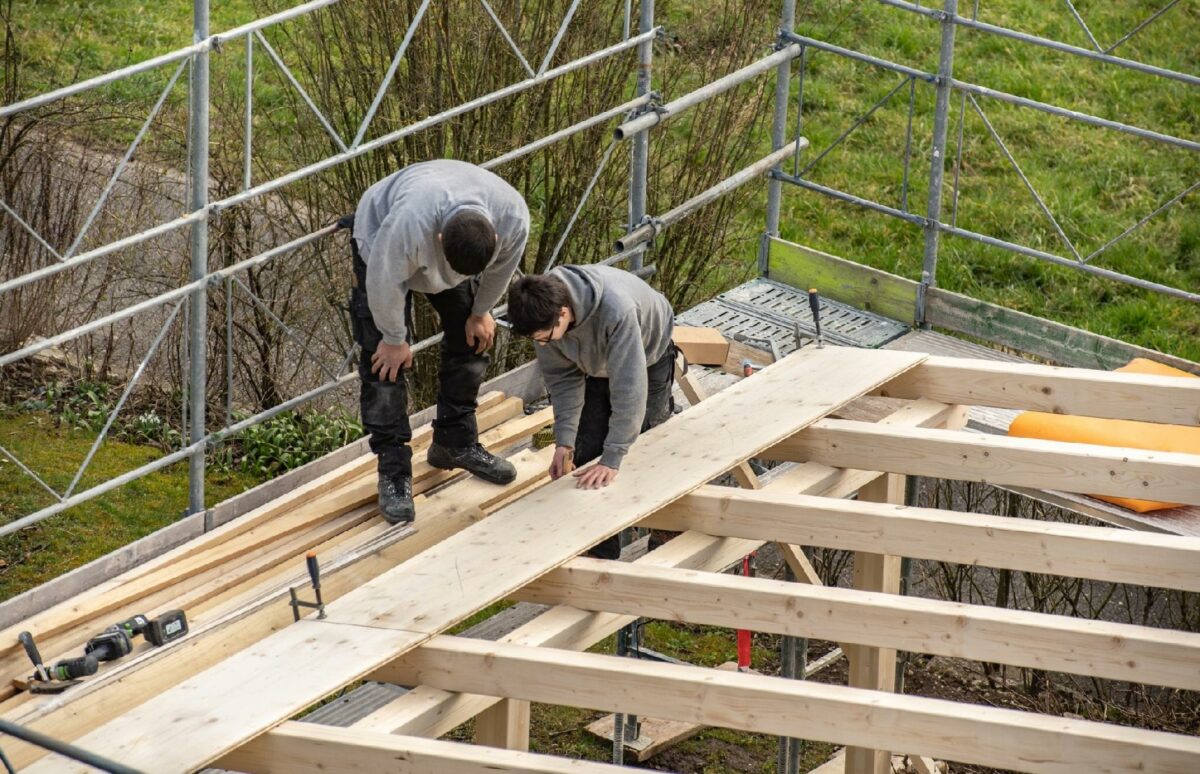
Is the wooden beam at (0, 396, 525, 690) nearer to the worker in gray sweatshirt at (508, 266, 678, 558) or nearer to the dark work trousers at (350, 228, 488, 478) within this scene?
the dark work trousers at (350, 228, 488, 478)

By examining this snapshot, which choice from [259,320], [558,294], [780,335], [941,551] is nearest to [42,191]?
[259,320]

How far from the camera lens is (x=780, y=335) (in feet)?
28.7

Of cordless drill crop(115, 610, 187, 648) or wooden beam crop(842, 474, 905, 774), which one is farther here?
wooden beam crop(842, 474, 905, 774)

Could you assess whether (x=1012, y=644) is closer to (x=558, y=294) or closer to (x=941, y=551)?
(x=941, y=551)

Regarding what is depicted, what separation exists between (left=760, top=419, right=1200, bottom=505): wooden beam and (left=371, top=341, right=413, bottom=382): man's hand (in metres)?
1.70

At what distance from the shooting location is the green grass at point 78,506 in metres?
9.82

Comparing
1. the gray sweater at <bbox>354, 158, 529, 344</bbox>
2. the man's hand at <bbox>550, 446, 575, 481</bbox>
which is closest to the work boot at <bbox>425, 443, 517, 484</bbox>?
the man's hand at <bbox>550, 446, 575, 481</bbox>

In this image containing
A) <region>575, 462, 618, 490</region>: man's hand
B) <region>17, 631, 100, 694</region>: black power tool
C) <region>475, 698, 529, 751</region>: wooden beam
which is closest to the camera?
<region>17, 631, 100, 694</region>: black power tool

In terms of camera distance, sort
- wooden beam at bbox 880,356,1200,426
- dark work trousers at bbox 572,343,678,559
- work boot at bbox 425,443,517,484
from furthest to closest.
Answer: work boot at bbox 425,443,517,484 → wooden beam at bbox 880,356,1200,426 → dark work trousers at bbox 572,343,678,559

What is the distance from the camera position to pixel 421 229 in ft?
20.4

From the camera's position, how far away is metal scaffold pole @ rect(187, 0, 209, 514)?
6289 millimetres

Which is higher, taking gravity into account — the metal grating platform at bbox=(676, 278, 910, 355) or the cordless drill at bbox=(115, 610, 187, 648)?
the metal grating platform at bbox=(676, 278, 910, 355)

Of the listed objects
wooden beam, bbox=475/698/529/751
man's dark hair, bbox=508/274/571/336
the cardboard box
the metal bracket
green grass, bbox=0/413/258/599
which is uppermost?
man's dark hair, bbox=508/274/571/336

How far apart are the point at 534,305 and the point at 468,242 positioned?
13.6 inches
